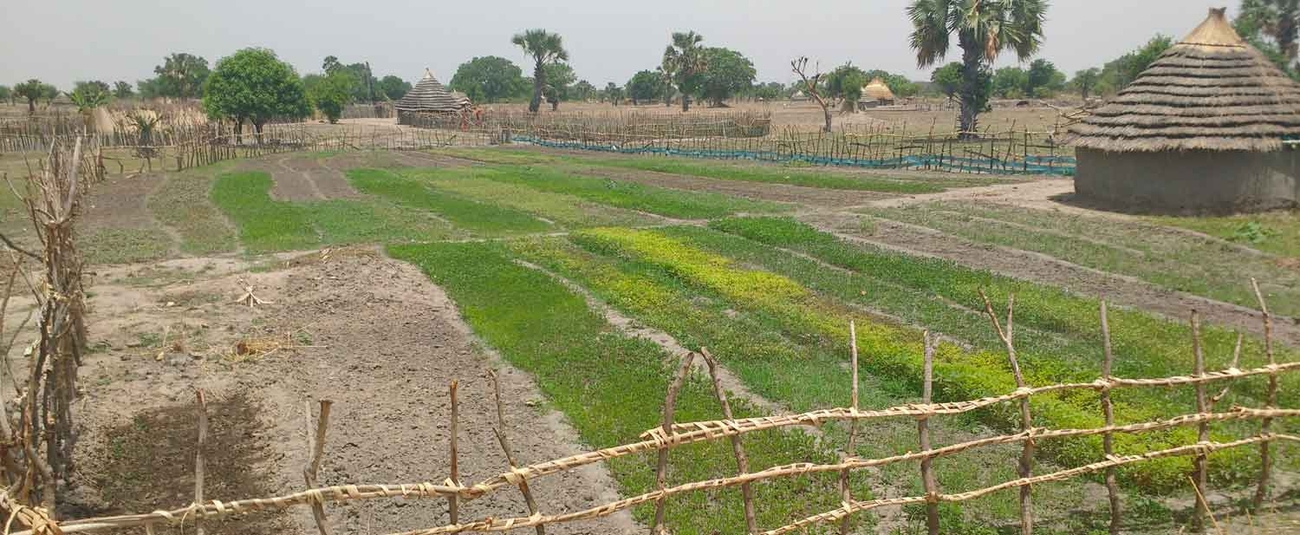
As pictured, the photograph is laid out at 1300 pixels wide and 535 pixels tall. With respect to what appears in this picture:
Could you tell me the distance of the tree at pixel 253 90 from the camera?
5056cm

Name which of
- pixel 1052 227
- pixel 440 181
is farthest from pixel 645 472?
pixel 440 181

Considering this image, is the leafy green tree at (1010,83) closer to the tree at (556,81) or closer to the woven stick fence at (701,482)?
the tree at (556,81)

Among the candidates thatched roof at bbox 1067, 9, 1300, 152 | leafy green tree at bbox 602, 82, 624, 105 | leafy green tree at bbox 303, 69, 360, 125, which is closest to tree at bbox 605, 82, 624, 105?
leafy green tree at bbox 602, 82, 624, 105

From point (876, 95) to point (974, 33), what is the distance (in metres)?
44.4

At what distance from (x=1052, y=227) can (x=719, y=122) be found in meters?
36.9

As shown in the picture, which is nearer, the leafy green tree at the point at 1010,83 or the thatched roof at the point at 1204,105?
the thatched roof at the point at 1204,105

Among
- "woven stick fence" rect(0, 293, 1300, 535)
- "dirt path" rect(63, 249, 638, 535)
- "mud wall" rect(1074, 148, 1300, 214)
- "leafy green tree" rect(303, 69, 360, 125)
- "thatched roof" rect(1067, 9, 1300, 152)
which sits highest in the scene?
"leafy green tree" rect(303, 69, 360, 125)

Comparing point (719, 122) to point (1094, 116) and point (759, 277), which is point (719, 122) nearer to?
point (1094, 116)

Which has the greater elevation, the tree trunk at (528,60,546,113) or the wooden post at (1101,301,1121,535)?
the tree trunk at (528,60,546,113)

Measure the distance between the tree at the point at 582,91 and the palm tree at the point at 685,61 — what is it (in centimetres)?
3369

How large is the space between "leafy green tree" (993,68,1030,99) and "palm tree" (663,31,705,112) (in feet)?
97.8

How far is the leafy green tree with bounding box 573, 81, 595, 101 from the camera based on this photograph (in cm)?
12631

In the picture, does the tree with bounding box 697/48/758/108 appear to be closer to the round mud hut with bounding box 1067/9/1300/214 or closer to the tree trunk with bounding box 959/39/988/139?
the tree trunk with bounding box 959/39/988/139

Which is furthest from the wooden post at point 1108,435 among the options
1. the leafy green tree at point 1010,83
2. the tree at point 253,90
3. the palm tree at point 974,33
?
the leafy green tree at point 1010,83
